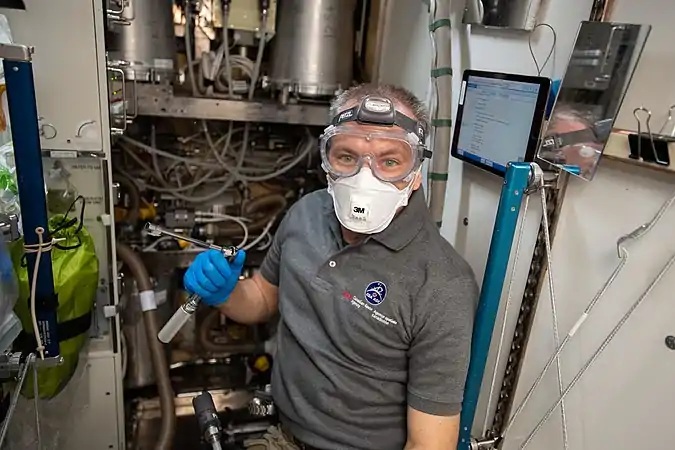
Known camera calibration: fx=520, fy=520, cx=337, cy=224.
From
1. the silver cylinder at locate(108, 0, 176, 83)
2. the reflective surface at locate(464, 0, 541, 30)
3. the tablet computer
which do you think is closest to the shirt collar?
the tablet computer

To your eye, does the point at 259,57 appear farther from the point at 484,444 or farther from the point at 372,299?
the point at 484,444

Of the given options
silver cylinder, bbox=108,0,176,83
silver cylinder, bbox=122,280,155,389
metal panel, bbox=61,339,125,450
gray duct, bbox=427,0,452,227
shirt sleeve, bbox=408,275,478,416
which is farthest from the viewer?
silver cylinder, bbox=122,280,155,389

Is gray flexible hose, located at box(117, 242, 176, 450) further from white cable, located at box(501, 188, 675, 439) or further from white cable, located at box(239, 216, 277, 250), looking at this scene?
white cable, located at box(501, 188, 675, 439)

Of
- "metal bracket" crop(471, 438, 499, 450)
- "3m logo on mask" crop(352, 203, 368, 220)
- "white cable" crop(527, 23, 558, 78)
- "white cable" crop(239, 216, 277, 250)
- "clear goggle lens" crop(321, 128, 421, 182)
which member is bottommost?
"metal bracket" crop(471, 438, 499, 450)

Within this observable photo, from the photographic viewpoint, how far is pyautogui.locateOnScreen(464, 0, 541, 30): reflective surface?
3.91ft

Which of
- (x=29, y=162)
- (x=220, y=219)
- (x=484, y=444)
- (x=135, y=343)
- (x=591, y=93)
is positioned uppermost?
(x=591, y=93)

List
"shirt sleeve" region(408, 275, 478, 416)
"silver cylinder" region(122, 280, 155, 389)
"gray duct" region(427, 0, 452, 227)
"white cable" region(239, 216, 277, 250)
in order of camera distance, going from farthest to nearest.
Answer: "white cable" region(239, 216, 277, 250) → "silver cylinder" region(122, 280, 155, 389) → "gray duct" region(427, 0, 452, 227) → "shirt sleeve" region(408, 275, 478, 416)

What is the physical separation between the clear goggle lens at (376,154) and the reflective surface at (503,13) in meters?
0.40

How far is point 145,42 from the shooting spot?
5.88ft

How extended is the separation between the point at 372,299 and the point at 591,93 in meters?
0.61

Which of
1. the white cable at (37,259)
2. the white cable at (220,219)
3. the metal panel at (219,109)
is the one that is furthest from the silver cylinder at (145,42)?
the white cable at (37,259)

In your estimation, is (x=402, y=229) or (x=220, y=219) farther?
(x=220, y=219)

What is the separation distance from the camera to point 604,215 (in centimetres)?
100

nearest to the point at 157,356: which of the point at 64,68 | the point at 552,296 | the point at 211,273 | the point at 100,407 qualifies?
the point at 100,407
